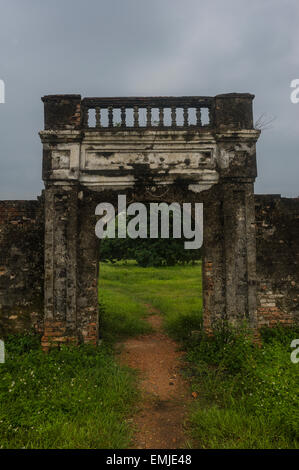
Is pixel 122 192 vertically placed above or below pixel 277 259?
above

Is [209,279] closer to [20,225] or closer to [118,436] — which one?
[118,436]

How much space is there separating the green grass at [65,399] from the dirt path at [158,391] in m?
0.22

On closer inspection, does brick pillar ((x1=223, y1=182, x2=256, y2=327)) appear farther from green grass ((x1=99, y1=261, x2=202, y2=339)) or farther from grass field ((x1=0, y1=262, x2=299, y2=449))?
green grass ((x1=99, y1=261, x2=202, y2=339))

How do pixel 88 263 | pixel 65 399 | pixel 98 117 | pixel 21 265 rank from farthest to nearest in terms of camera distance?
pixel 21 265, pixel 98 117, pixel 88 263, pixel 65 399

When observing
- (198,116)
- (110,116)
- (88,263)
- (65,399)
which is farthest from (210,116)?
(65,399)

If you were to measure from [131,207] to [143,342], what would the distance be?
10.4 feet

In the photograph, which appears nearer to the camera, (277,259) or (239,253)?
(239,253)

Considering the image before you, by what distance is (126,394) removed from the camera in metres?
4.40

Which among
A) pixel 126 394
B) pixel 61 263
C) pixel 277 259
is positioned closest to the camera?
pixel 126 394

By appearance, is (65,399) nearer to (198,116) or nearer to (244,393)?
(244,393)

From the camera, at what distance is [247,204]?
19.8ft

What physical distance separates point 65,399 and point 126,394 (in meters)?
0.89

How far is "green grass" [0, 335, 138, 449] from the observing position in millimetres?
3348

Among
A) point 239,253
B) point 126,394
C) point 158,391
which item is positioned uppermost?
point 239,253
